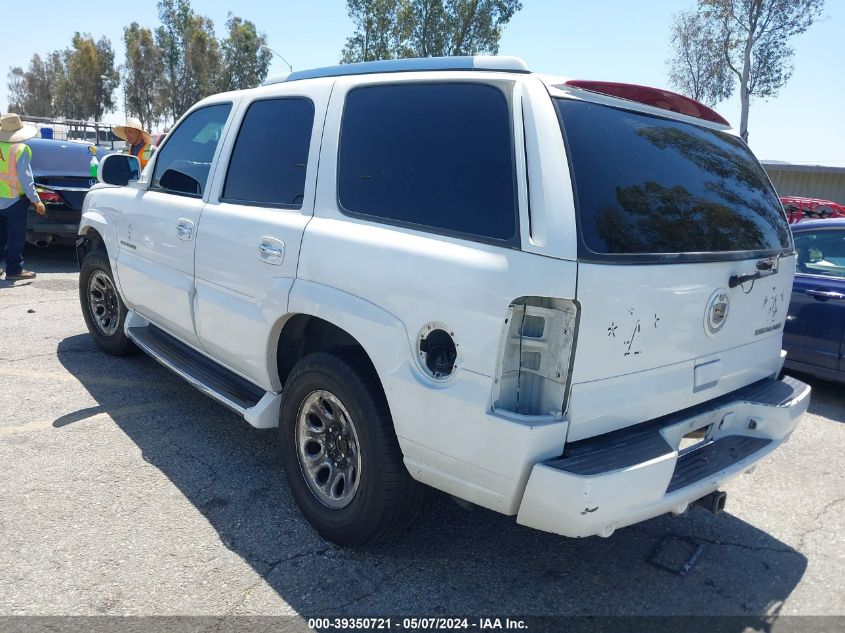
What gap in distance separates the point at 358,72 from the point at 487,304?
1.55 m

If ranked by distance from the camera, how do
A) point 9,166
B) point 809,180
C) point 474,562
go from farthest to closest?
point 809,180 < point 9,166 < point 474,562

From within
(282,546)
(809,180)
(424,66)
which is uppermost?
(809,180)

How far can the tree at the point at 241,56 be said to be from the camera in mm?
47938

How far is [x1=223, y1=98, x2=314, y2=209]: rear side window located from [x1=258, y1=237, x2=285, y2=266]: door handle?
0.66 ft

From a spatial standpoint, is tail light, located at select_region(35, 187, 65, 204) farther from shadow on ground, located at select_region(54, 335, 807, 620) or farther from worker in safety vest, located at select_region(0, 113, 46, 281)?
shadow on ground, located at select_region(54, 335, 807, 620)

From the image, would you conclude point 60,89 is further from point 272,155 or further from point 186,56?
point 272,155

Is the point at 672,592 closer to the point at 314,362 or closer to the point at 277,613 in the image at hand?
the point at 277,613

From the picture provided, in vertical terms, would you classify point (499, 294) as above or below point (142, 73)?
below

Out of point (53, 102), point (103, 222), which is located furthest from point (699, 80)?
point (53, 102)

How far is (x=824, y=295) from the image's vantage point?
205 inches

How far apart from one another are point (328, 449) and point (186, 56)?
170ft

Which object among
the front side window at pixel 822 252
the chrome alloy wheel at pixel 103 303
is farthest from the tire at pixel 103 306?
the front side window at pixel 822 252

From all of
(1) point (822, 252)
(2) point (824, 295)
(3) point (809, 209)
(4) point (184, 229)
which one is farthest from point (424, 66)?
(3) point (809, 209)

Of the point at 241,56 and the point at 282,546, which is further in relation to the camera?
the point at 241,56
